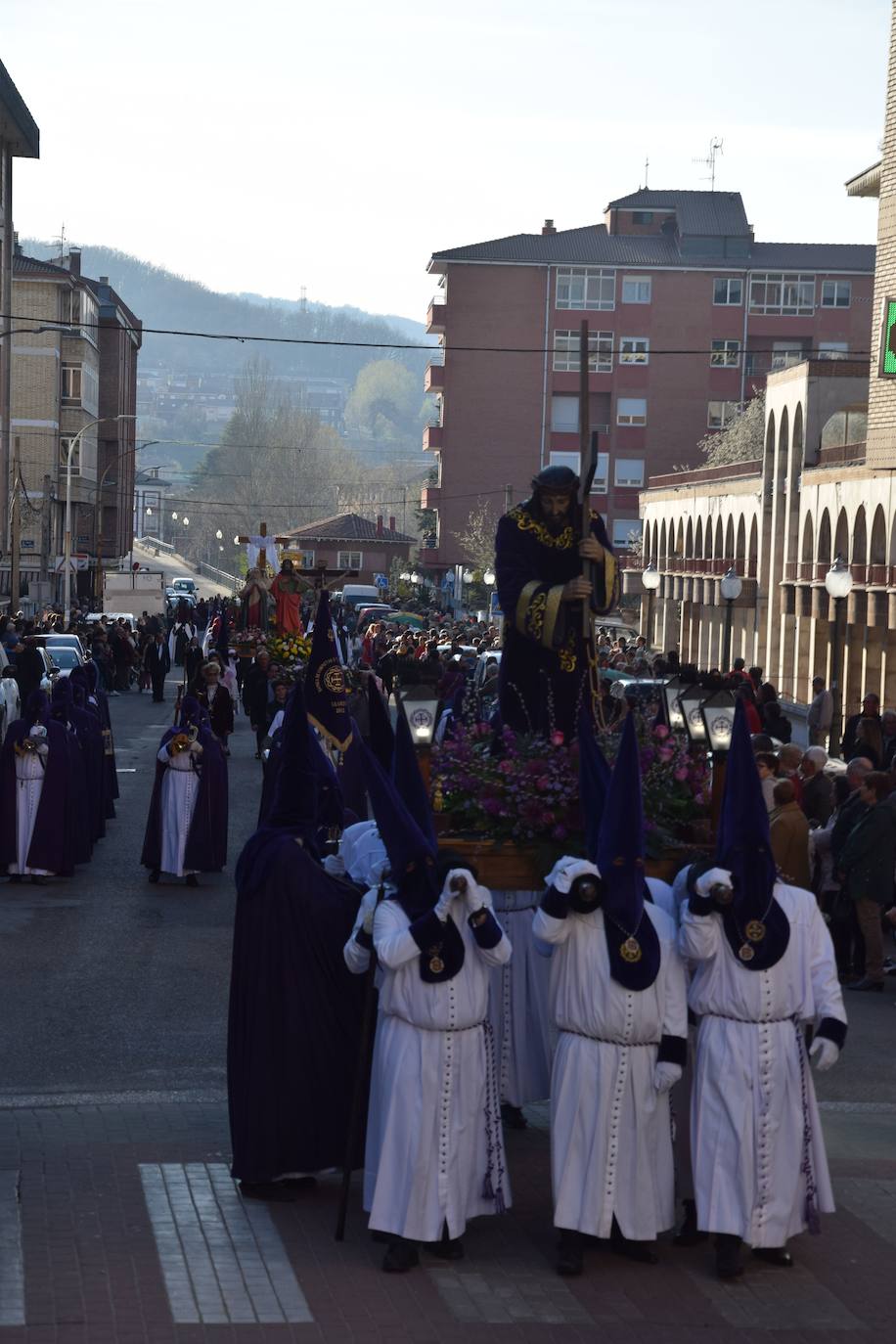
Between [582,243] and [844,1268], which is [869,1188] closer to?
[844,1268]

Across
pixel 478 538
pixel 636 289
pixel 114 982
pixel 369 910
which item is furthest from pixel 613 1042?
pixel 636 289

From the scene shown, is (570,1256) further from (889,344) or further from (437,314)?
(437,314)

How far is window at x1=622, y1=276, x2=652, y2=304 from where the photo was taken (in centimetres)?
7512

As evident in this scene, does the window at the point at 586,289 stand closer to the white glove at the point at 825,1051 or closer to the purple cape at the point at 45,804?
the purple cape at the point at 45,804

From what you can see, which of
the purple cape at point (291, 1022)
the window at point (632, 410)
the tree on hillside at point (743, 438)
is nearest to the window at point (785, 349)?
the window at point (632, 410)

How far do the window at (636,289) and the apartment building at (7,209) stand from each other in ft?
79.7

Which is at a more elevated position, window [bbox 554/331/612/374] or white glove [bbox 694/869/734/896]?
window [bbox 554/331/612/374]

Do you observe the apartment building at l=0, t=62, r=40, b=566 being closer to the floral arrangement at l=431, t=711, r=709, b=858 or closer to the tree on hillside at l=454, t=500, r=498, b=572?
the tree on hillside at l=454, t=500, r=498, b=572

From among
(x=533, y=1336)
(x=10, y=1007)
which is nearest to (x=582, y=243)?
(x=10, y=1007)

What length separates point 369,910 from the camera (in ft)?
25.0

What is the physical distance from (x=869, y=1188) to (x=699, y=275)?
69092 mm

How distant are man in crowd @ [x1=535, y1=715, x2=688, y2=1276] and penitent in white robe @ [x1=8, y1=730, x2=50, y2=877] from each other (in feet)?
32.6

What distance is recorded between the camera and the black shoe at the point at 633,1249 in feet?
25.0

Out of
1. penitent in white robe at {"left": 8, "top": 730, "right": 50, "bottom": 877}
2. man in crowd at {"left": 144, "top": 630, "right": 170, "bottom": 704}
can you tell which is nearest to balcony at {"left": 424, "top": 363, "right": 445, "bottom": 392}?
man in crowd at {"left": 144, "top": 630, "right": 170, "bottom": 704}
